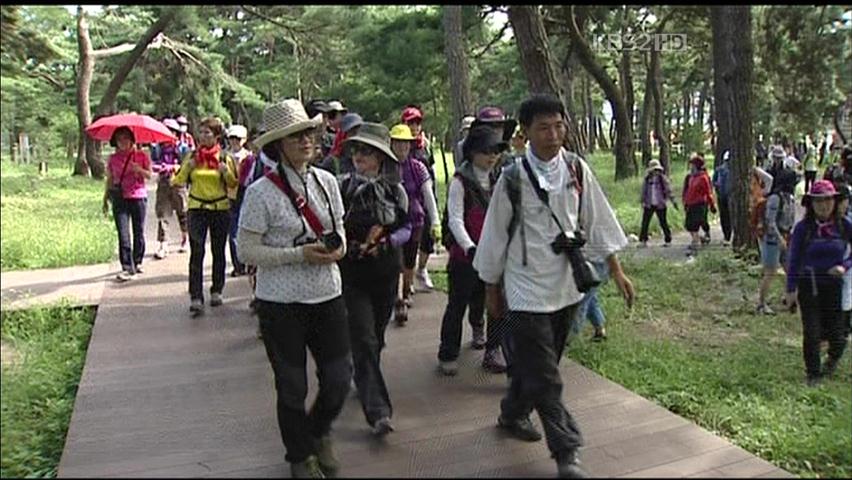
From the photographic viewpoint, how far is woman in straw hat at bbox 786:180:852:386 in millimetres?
5633

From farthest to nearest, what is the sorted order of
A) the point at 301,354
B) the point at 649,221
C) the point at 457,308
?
the point at 649,221 < the point at 457,308 < the point at 301,354

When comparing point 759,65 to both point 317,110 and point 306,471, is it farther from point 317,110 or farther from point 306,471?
point 306,471

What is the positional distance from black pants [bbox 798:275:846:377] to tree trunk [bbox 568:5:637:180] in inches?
132

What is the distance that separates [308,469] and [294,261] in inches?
30.6

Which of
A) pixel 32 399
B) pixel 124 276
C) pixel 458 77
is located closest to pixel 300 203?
pixel 32 399

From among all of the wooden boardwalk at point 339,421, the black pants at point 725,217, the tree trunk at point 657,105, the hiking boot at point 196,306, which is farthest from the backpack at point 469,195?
the tree trunk at point 657,105

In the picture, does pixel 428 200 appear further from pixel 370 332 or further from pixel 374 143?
pixel 370 332

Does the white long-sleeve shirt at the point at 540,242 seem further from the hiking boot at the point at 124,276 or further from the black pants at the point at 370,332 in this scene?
the hiking boot at the point at 124,276

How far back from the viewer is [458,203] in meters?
4.55

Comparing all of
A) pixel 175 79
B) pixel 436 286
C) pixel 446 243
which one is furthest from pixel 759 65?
pixel 175 79

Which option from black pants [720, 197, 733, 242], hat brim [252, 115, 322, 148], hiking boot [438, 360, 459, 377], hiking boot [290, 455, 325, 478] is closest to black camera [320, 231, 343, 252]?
hat brim [252, 115, 322, 148]

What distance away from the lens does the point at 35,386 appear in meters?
2.99

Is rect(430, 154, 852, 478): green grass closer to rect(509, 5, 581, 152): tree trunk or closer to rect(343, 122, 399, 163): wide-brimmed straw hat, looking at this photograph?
rect(509, 5, 581, 152): tree trunk

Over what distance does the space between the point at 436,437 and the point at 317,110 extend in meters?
2.13
